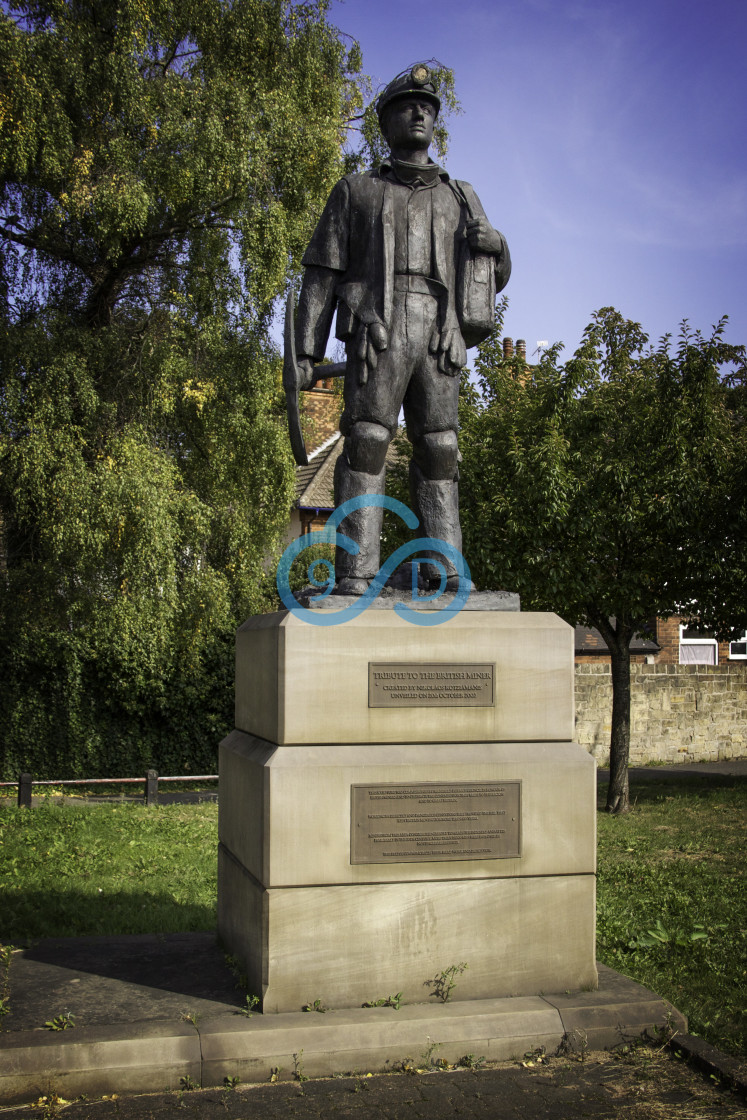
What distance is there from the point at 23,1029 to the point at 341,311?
3.46 metres

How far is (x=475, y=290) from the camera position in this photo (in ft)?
16.5

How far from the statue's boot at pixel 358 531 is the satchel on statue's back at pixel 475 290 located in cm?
87

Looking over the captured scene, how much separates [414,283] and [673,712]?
54.8ft

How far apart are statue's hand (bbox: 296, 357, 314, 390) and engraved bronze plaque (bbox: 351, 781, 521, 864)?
204 centimetres

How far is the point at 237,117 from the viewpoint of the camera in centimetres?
1297

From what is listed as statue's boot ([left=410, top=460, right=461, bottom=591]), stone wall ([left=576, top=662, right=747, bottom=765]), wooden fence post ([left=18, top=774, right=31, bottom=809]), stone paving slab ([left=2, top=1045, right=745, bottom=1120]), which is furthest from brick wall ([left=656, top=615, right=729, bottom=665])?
stone paving slab ([left=2, top=1045, right=745, bottom=1120])

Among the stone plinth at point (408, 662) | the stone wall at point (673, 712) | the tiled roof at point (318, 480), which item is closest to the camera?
the stone plinth at point (408, 662)

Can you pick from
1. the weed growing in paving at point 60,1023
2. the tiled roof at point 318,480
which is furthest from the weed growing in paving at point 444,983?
the tiled roof at point 318,480

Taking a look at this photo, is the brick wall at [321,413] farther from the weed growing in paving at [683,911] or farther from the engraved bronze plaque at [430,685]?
the engraved bronze plaque at [430,685]

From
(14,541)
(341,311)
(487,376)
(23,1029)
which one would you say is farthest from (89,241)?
(23,1029)

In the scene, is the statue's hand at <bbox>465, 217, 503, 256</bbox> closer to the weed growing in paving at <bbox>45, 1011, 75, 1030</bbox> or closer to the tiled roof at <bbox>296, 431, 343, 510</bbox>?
the weed growing in paving at <bbox>45, 1011, 75, 1030</bbox>

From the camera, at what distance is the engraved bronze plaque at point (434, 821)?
13.7 ft

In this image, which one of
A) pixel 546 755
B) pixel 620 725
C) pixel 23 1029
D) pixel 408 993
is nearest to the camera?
pixel 23 1029

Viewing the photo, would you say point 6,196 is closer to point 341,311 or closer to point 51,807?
point 51,807
